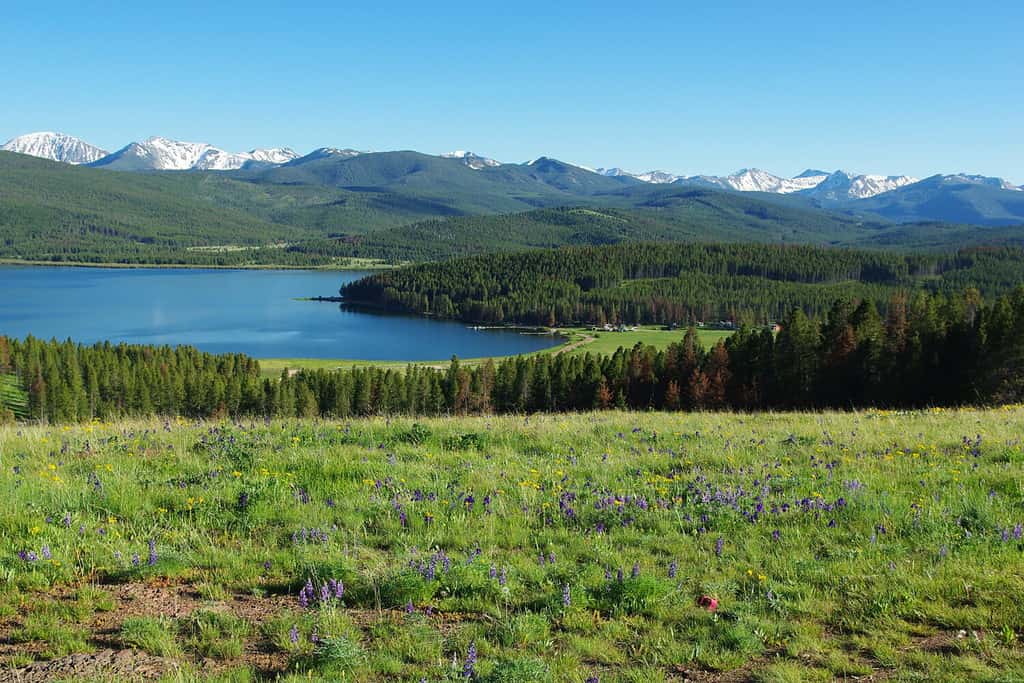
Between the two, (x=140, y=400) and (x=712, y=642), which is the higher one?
(x=712, y=642)

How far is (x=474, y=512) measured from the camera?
9586 mm

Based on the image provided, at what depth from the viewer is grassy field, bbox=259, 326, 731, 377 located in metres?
126

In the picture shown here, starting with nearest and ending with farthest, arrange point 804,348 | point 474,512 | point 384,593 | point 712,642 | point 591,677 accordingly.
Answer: point 591,677
point 712,642
point 384,593
point 474,512
point 804,348

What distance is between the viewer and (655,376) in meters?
75.9

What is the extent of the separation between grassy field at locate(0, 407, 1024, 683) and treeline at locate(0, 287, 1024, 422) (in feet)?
102

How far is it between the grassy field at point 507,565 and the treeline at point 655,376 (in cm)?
3099

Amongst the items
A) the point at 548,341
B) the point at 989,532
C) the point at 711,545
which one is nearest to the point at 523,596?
the point at 711,545

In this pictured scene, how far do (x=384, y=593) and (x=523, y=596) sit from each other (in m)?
1.49

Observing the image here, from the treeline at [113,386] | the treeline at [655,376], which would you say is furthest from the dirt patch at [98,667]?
the treeline at [113,386]

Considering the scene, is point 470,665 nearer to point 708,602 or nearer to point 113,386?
point 708,602

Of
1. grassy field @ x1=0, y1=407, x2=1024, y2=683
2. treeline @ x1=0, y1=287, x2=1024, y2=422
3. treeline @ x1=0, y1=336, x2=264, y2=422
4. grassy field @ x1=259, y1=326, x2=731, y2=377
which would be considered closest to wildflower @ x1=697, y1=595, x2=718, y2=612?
grassy field @ x1=0, y1=407, x2=1024, y2=683

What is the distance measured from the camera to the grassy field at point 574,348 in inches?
4962

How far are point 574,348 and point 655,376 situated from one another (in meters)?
85.5

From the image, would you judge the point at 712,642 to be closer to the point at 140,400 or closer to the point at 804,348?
the point at 804,348
